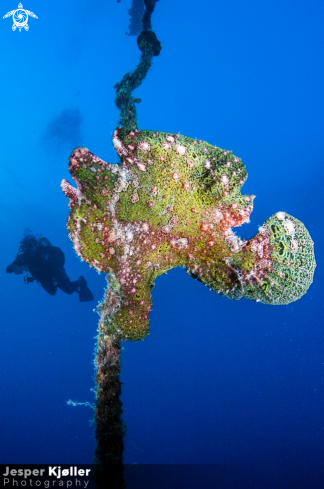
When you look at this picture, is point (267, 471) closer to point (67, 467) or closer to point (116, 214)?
point (67, 467)

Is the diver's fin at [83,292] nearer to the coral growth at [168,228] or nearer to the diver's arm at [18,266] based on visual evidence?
the diver's arm at [18,266]

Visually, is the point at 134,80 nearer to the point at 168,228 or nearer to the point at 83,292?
the point at 168,228

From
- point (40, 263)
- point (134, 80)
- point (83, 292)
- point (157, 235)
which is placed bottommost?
point (157, 235)

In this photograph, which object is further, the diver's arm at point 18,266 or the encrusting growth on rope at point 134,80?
the diver's arm at point 18,266

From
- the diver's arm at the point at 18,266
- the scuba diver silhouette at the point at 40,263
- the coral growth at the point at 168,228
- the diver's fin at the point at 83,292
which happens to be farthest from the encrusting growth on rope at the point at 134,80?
the diver's fin at the point at 83,292

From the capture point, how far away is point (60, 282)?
15844 millimetres

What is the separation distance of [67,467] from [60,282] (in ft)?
39.8

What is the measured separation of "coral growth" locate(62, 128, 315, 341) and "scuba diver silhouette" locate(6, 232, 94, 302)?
13.2m

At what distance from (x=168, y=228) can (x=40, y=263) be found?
45.3 feet

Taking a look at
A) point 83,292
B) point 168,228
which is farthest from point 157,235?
point 83,292

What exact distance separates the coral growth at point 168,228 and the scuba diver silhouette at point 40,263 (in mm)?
13178

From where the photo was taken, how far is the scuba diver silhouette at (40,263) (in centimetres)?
1441

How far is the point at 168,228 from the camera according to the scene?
2.48 metres

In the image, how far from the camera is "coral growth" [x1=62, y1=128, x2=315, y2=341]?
7.54 feet
